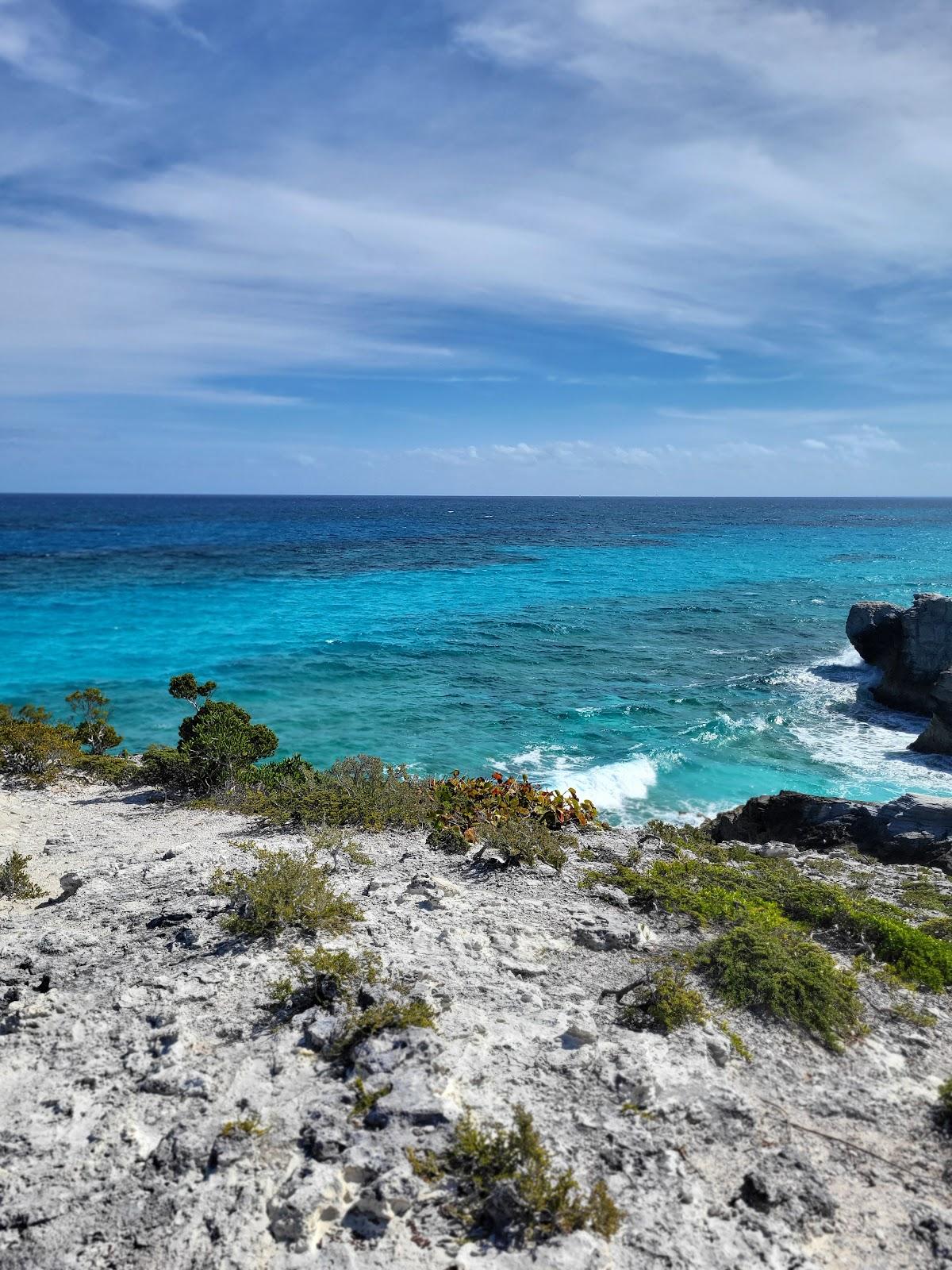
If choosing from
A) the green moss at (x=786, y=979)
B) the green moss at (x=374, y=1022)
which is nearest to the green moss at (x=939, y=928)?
the green moss at (x=786, y=979)

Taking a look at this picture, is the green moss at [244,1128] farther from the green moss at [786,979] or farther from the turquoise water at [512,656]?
the turquoise water at [512,656]

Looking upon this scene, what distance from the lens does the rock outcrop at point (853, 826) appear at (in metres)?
11.8

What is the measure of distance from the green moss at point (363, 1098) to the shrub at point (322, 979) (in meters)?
0.97

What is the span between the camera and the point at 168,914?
8.01 m

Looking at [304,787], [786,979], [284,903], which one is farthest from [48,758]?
[786,979]

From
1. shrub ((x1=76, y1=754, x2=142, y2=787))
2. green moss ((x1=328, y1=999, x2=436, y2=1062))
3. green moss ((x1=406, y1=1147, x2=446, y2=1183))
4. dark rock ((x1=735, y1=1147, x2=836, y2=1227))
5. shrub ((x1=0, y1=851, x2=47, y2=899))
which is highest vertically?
green moss ((x1=328, y1=999, x2=436, y2=1062))

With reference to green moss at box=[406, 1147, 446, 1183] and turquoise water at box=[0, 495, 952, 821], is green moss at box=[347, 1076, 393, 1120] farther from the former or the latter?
turquoise water at box=[0, 495, 952, 821]

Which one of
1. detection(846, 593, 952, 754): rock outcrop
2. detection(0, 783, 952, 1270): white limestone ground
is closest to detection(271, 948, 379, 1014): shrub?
detection(0, 783, 952, 1270): white limestone ground

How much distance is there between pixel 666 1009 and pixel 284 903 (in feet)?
12.7

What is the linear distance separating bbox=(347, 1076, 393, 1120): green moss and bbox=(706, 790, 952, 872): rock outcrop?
9231mm

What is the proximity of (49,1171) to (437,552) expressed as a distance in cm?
7428

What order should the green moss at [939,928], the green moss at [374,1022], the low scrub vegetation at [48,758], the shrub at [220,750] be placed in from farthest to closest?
the low scrub vegetation at [48,758]
the shrub at [220,750]
the green moss at [939,928]
the green moss at [374,1022]

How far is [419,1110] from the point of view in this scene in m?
5.22

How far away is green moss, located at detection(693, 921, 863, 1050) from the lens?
256 inches
